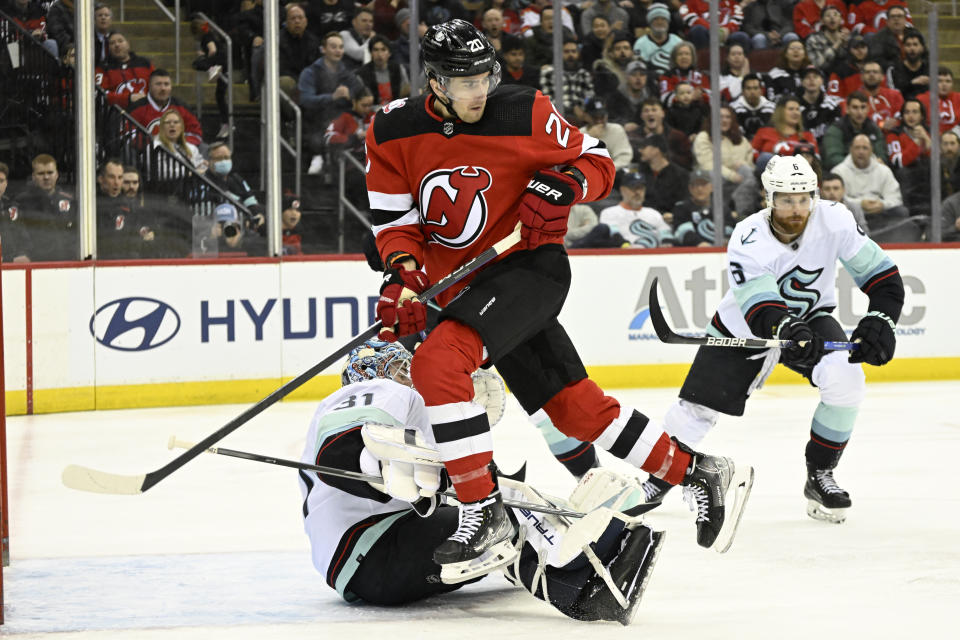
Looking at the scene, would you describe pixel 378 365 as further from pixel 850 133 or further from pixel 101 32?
pixel 850 133

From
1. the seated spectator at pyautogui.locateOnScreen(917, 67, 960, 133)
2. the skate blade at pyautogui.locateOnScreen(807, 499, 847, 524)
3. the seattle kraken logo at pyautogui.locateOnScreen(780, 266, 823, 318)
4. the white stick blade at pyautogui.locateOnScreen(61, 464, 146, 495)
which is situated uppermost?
the seated spectator at pyautogui.locateOnScreen(917, 67, 960, 133)

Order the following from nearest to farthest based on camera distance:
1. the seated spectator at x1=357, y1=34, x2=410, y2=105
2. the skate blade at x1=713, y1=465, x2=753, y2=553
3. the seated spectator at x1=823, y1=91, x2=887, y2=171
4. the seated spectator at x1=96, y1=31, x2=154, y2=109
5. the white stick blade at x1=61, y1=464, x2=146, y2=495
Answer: the white stick blade at x1=61, y1=464, x2=146, y2=495
the skate blade at x1=713, y1=465, x2=753, y2=553
the seated spectator at x1=96, y1=31, x2=154, y2=109
the seated spectator at x1=357, y1=34, x2=410, y2=105
the seated spectator at x1=823, y1=91, x2=887, y2=171

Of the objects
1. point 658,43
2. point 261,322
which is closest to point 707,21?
point 658,43

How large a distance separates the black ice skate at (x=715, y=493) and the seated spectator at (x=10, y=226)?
14.2ft

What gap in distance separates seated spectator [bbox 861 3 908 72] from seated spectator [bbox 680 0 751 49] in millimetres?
877

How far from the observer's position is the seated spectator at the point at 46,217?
6465 millimetres

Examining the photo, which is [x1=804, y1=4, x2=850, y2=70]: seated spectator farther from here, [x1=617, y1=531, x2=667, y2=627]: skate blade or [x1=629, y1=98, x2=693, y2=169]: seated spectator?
[x1=617, y1=531, x2=667, y2=627]: skate blade

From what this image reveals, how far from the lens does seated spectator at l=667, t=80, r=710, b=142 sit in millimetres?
7539

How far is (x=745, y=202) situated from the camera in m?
7.53

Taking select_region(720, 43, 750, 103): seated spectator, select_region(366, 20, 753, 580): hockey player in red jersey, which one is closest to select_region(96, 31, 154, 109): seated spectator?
select_region(720, 43, 750, 103): seated spectator

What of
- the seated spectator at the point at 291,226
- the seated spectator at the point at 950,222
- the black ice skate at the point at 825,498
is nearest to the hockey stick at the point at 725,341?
the black ice skate at the point at 825,498

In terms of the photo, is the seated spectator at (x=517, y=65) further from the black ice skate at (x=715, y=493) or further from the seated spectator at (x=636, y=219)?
the black ice skate at (x=715, y=493)

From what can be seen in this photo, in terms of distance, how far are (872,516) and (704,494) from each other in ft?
3.56

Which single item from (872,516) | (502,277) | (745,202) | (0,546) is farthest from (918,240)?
(0,546)
